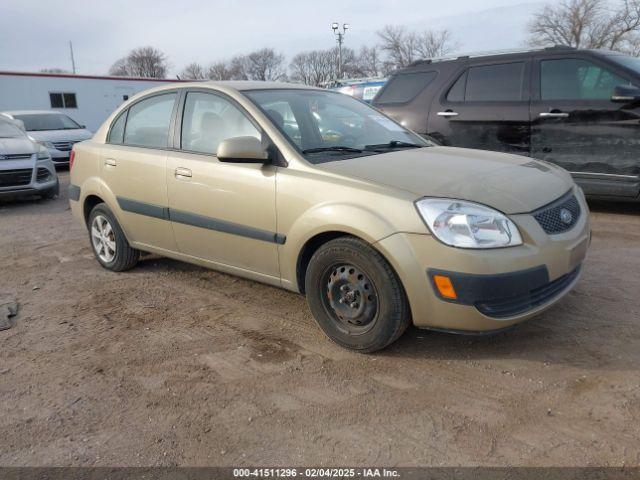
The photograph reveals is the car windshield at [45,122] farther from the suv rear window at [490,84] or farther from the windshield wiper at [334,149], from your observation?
the windshield wiper at [334,149]

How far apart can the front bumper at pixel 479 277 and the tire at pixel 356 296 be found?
9 cm

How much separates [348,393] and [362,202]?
3.43ft

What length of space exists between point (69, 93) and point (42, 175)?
638 inches

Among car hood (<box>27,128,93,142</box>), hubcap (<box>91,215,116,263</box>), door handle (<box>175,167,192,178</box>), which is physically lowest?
hubcap (<box>91,215,116,263</box>)

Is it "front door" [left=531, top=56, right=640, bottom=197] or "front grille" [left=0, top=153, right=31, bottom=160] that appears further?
"front grille" [left=0, top=153, right=31, bottom=160]

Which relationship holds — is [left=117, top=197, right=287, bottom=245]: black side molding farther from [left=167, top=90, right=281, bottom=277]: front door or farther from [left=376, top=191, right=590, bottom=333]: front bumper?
[left=376, top=191, right=590, bottom=333]: front bumper

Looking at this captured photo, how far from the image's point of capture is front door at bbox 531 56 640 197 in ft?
18.7

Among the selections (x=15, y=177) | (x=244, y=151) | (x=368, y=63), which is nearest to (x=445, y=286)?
(x=244, y=151)

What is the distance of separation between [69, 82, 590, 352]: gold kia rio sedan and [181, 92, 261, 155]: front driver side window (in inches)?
0.5

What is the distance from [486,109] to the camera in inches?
257

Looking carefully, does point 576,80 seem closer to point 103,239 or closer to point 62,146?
point 103,239

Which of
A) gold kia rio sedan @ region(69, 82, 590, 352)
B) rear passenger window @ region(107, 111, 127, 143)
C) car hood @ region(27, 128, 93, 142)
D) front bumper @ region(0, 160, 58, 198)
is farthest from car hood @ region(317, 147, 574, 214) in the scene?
car hood @ region(27, 128, 93, 142)

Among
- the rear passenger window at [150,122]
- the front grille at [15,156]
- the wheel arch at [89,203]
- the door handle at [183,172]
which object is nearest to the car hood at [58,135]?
the front grille at [15,156]

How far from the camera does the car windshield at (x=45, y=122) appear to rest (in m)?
13.9
